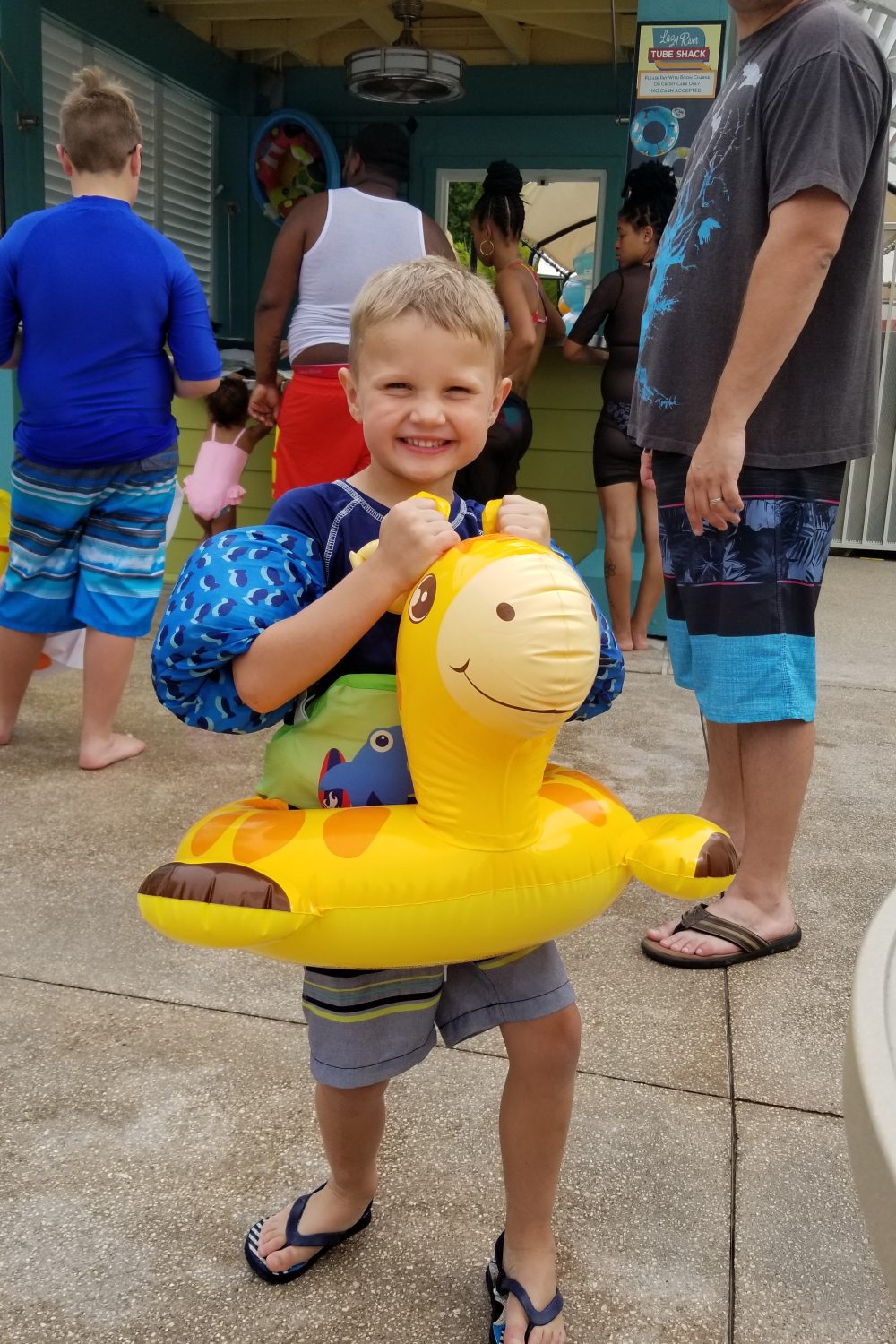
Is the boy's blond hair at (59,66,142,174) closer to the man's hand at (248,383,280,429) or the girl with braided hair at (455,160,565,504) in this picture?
the man's hand at (248,383,280,429)

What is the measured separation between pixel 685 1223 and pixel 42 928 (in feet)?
5.05

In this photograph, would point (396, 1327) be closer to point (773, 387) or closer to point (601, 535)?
point (773, 387)

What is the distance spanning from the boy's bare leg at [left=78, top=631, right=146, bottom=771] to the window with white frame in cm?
535

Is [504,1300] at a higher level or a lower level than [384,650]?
lower

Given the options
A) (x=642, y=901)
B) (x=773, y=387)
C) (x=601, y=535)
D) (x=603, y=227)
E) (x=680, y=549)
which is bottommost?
(x=642, y=901)

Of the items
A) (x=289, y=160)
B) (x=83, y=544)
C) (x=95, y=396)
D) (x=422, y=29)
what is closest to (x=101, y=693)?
(x=83, y=544)

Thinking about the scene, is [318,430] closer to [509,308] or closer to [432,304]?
[509,308]

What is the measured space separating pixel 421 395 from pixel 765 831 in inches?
58.0

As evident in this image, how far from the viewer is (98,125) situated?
3.33 metres

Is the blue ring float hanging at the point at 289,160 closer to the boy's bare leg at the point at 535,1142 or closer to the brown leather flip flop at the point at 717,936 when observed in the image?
the brown leather flip flop at the point at 717,936

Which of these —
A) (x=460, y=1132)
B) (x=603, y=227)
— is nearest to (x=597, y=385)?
(x=603, y=227)

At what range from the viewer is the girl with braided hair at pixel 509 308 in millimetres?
4977

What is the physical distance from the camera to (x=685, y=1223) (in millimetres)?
1725

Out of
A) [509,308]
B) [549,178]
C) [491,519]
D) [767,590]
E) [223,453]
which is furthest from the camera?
[549,178]
